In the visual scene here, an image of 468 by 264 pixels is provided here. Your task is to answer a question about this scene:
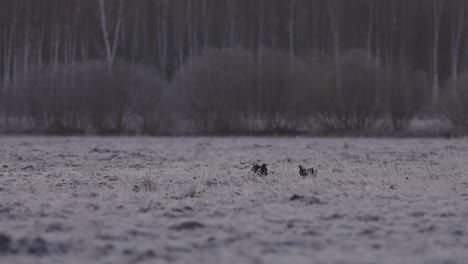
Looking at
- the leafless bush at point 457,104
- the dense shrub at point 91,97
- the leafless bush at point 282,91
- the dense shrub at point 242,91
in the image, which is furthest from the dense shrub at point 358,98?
the dense shrub at point 91,97

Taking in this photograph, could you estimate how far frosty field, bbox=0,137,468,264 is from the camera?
4543 millimetres

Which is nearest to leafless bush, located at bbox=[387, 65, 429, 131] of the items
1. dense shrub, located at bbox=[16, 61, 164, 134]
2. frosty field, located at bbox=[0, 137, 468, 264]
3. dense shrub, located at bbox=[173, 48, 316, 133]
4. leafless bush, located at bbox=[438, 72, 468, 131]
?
leafless bush, located at bbox=[438, 72, 468, 131]

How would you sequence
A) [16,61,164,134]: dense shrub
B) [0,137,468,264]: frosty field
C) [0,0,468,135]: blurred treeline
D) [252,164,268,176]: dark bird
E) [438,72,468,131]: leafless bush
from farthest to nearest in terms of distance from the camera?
[16,61,164,134]: dense shrub → [0,0,468,135]: blurred treeline → [438,72,468,131]: leafless bush → [252,164,268,176]: dark bird → [0,137,468,264]: frosty field

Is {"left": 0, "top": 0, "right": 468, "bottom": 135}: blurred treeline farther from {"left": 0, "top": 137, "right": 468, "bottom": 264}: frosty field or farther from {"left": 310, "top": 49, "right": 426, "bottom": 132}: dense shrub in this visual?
{"left": 0, "top": 137, "right": 468, "bottom": 264}: frosty field

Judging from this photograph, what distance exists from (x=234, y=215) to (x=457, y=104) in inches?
821

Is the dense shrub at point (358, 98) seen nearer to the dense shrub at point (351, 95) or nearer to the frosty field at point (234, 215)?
the dense shrub at point (351, 95)

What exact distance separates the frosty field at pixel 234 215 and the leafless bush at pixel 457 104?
1487 centimetres

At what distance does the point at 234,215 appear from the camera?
20.0 feet

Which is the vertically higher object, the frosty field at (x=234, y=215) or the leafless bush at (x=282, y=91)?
the leafless bush at (x=282, y=91)

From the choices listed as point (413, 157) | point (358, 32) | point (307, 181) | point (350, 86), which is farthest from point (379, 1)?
point (307, 181)

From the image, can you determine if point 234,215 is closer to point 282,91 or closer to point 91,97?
point 282,91

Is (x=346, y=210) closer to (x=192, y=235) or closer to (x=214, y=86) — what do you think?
(x=192, y=235)

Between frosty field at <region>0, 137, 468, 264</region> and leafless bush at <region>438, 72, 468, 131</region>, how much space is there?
14.9 metres

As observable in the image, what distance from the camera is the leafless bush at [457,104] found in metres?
24.9
